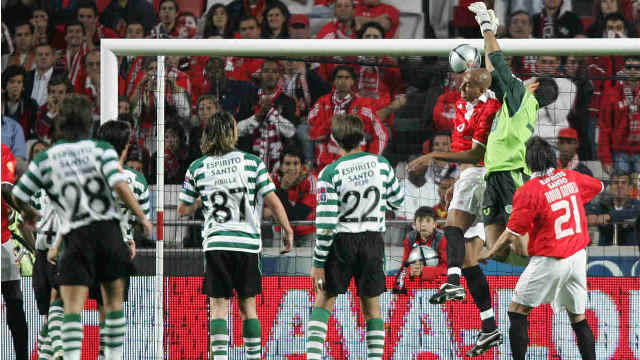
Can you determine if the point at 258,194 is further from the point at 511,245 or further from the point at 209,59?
the point at 209,59

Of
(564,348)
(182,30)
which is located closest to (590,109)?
(564,348)

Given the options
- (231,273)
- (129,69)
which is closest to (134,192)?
(231,273)

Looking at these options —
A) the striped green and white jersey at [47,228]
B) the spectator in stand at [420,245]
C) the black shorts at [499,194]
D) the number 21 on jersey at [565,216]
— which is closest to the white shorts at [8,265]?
the striped green and white jersey at [47,228]

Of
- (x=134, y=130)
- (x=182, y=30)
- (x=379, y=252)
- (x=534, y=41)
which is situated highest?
(x=182, y=30)

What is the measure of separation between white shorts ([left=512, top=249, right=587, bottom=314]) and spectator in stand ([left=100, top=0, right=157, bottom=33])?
23.7ft

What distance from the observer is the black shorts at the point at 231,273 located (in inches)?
291

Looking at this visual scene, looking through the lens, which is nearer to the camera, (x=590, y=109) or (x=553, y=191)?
(x=553, y=191)

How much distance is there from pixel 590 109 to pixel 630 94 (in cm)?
43

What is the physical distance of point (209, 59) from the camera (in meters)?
10.1

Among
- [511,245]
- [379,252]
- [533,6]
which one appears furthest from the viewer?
[533,6]

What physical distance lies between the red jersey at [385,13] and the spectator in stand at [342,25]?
5.2 inches

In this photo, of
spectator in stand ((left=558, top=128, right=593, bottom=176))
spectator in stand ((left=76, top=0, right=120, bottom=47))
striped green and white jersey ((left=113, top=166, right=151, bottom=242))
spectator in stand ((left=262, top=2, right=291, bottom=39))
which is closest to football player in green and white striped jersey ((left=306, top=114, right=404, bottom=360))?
striped green and white jersey ((left=113, top=166, right=151, bottom=242))

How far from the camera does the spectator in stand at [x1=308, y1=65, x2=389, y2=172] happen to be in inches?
365

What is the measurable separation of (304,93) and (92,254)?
3535mm
